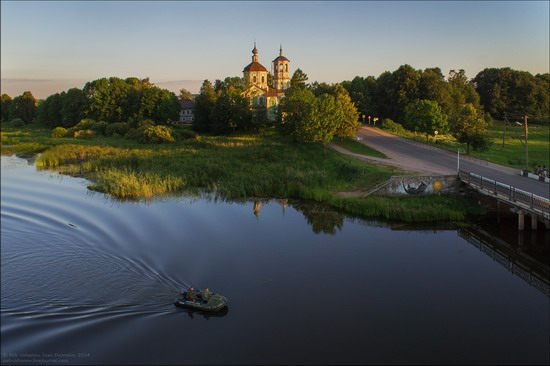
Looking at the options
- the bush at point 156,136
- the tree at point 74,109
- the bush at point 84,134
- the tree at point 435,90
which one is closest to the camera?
the bush at point 156,136

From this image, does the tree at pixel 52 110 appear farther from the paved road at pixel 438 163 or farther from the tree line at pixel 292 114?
the paved road at pixel 438 163

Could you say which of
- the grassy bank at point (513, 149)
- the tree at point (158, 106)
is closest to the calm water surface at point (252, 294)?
the grassy bank at point (513, 149)

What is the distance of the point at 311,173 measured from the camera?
44.0m

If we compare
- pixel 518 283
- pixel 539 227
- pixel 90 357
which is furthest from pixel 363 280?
pixel 539 227

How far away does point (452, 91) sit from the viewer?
293ft

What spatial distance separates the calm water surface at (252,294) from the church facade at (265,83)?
5560 cm

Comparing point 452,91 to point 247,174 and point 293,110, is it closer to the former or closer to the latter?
point 293,110

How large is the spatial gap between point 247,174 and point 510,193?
2329 centimetres

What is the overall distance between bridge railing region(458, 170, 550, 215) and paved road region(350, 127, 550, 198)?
7.14ft

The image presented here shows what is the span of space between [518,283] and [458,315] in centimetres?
535

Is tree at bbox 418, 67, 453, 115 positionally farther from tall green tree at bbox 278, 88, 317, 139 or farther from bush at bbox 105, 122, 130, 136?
bush at bbox 105, 122, 130, 136

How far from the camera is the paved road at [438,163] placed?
1342 inches

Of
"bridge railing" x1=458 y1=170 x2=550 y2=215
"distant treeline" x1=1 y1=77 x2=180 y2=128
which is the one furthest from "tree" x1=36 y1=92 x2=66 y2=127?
"bridge railing" x1=458 y1=170 x2=550 y2=215

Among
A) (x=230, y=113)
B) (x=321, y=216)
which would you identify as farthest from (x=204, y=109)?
(x=321, y=216)
